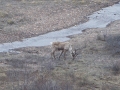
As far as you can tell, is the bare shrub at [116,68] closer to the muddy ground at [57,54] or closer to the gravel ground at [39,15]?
the muddy ground at [57,54]

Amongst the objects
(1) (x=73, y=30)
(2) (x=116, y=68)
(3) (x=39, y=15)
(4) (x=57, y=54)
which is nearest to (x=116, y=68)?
(2) (x=116, y=68)

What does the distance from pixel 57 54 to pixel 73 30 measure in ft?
34.4

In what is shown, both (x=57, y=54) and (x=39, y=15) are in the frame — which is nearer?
(x=57, y=54)

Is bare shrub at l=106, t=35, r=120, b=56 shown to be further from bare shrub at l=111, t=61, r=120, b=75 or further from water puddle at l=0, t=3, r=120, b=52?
water puddle at l=0, t=3, r=120, b=52

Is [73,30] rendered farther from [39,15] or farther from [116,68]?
[116,68]

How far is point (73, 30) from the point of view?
31484mm

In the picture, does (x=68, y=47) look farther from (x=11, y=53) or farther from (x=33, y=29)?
(x=33, y=29)

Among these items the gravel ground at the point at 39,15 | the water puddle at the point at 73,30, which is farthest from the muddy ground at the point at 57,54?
the water puddle at the point at 73,30

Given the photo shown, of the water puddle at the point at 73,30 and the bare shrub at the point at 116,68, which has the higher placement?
the bare shrub at the point at 116,68

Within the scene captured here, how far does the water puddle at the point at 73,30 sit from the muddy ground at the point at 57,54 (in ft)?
2.86

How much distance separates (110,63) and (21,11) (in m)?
19.9

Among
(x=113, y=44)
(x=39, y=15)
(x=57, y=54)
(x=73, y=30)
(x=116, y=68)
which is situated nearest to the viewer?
(x=116, y=68)

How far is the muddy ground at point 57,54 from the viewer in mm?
14578

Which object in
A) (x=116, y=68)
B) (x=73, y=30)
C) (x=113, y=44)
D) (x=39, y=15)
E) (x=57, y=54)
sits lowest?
(x=73, y=30)
